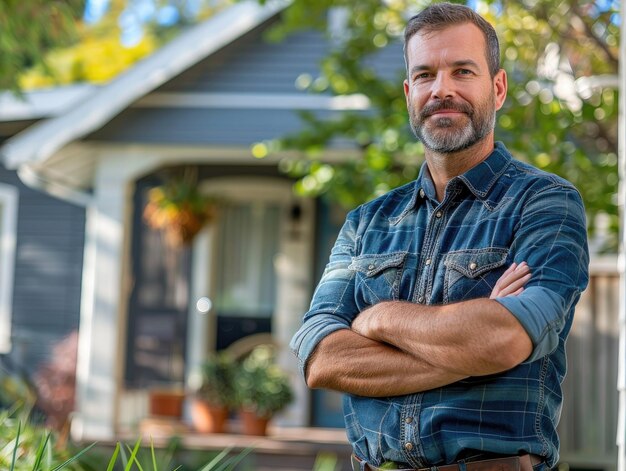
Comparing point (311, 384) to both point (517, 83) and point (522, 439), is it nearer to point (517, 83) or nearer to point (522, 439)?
point (522, 439)

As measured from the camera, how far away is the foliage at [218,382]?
9.12 m

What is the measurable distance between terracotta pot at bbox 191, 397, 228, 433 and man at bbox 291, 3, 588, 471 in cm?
646

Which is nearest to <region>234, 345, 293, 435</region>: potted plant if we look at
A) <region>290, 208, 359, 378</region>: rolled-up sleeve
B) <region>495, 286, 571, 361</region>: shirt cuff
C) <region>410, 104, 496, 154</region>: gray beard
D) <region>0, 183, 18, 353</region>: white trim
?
<region>0, 183, 18, 353</region>: white trim

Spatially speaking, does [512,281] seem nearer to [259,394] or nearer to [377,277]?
[377,277]

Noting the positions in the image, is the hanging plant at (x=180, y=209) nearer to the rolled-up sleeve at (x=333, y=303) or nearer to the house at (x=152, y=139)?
the house at (x=152, y=139)

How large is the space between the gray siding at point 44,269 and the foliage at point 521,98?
5497mm

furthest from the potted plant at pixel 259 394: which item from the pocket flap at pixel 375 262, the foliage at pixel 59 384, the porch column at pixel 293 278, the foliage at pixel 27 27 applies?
the pocket flap at pixel 375 262

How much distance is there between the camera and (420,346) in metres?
2.41

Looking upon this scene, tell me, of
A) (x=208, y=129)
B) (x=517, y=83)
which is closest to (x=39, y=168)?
(x=208, y=129)

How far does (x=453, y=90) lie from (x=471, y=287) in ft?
1.56

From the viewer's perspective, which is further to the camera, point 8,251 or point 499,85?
point 8,251

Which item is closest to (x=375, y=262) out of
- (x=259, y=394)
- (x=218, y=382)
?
(x=259, y=394)

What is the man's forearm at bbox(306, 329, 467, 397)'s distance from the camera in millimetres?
2424

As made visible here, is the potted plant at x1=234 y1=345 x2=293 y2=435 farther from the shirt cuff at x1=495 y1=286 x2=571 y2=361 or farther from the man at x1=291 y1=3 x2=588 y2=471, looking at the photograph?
the shirt cuff at x1=495 y1=286 x2=571 y2=361
